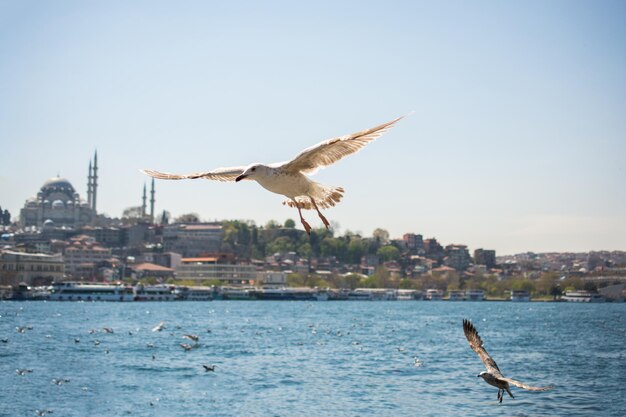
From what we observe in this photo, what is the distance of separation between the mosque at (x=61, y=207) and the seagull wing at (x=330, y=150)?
14980 cm

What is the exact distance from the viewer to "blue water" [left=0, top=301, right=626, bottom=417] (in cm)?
2147

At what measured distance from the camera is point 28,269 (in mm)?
105688

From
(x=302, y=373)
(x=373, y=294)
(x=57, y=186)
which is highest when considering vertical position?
(x=57, y=186)

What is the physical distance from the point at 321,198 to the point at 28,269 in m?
102

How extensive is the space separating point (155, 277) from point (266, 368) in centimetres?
9235

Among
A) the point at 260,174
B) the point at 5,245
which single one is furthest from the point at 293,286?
the point at 260,174

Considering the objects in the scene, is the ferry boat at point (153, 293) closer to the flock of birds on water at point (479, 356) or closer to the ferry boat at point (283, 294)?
the ferry boat at point (283, 294)

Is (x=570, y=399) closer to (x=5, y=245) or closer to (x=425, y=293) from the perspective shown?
(x=425, y=293)

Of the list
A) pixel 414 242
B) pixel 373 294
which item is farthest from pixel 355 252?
pixel 373 294

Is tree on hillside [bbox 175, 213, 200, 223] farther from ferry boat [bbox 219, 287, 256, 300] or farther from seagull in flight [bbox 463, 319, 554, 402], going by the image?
seagull in flight [bbox 463, 319, 554, 402]

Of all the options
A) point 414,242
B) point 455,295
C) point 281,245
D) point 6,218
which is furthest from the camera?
point 6,218

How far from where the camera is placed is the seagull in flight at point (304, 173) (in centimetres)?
822

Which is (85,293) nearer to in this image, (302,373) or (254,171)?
(302,373)

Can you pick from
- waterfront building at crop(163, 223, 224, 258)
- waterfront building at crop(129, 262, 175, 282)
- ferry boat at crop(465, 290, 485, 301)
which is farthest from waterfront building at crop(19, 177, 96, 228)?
ferry boat at crop(465, 290, 485, 301)
